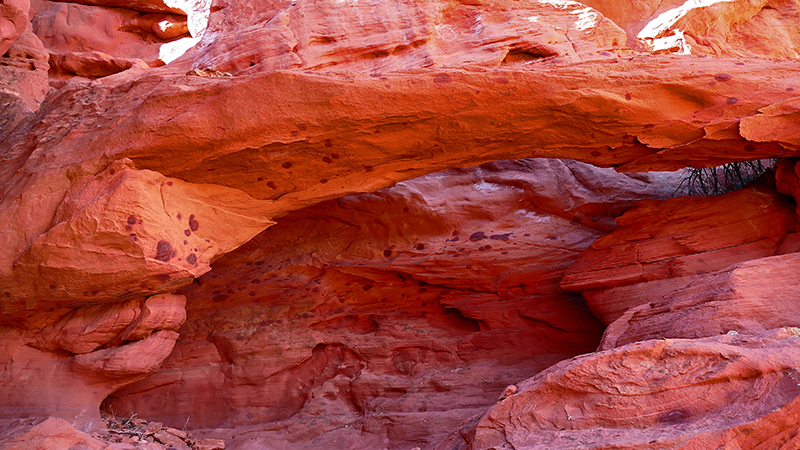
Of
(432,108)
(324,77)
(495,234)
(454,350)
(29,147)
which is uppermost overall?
(324,77)

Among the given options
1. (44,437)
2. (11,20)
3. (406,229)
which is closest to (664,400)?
(406,229)

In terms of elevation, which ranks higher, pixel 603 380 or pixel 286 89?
pixel 286 89

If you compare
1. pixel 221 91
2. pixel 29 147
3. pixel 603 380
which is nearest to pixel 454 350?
pixel 603 380

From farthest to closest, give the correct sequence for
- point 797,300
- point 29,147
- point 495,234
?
point 495,234 < point 29,147 < point 797,300

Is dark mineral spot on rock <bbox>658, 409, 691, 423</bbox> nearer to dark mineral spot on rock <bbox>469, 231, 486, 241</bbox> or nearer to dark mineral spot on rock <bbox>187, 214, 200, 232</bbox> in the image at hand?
dark mineral spot on rock <bbox>469, 231, 486, 241</bbox>

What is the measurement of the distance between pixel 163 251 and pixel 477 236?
3.88 meters

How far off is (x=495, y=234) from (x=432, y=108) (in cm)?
277

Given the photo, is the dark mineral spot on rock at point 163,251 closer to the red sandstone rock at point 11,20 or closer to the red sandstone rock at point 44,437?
the red sandstone rock at point 44,437

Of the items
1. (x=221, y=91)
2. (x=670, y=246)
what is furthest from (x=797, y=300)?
(x=221, y=91)

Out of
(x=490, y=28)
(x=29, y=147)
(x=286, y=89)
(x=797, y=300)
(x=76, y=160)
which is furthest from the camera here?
(x=490, y=28)

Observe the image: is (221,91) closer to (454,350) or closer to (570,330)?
(454,350)

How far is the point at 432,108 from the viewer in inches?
188

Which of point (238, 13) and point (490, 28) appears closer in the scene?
point (490, 28)

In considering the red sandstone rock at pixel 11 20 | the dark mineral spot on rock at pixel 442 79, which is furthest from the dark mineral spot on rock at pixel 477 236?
the red sandstone rock at pixel 11 20
